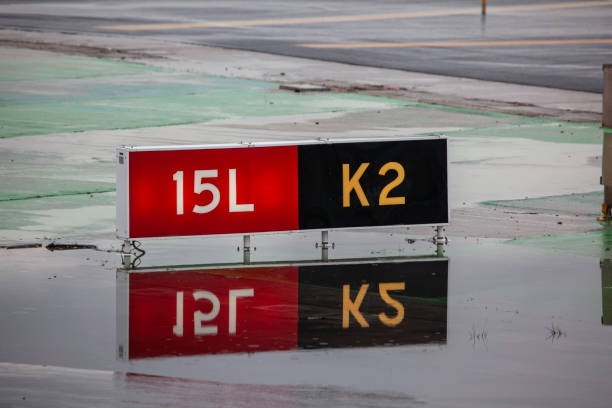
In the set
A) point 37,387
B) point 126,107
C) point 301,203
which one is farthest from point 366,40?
point 37,387

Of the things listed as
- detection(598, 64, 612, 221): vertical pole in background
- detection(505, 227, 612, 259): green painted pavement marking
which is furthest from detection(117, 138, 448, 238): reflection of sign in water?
detection(598, 64, 612, 221): vertical pole in background

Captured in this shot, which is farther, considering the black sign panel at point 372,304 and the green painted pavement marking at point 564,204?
the green painted pavement marking at point 564,204

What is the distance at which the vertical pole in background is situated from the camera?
14.5 metres

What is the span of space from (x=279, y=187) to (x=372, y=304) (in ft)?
7.82

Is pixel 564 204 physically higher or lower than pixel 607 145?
lower

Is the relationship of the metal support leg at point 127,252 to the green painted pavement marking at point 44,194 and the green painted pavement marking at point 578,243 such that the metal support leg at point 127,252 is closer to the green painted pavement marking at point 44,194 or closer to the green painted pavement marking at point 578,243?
the green painted pavement marking at point 44,194

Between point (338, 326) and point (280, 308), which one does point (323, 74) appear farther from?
point (338, 326)

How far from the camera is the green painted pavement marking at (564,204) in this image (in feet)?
50.8

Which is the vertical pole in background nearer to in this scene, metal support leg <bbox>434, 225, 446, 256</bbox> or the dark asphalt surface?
metal support leg <bbox>434, 225, 446, 256</bbox>

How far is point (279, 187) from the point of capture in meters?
13.0

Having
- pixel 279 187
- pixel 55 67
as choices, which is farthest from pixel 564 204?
pixel 55 67

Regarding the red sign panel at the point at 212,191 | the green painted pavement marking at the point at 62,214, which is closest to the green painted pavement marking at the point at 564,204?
the red sign panel at the point at 212,191

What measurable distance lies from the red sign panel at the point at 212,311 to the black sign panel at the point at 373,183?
1.04 meters

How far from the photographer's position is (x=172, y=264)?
12.4 m
